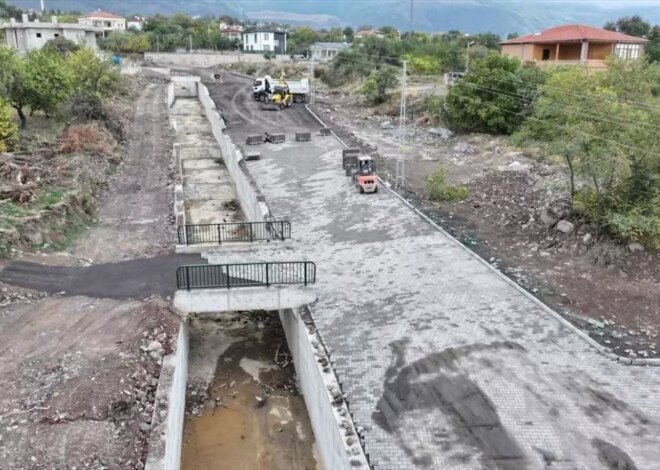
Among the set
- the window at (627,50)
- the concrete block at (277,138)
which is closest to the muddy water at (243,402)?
the concrete block at (277,138)

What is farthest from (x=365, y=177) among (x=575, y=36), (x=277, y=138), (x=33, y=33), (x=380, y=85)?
(x=33, y=33)

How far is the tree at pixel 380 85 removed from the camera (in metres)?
50.1

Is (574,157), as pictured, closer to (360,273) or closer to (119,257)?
(360,273)

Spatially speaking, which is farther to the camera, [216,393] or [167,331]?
[216,393]

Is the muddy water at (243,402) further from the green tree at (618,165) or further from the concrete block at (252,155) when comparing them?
the concrete block at (252,155)

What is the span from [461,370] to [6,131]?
941 inches

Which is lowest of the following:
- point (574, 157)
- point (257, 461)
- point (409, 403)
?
point (257, 461)

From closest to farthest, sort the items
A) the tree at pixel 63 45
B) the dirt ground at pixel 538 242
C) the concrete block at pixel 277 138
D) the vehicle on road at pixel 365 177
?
the dirt ground at pixel 538 242, the vehicle on road at pixel 365 177, the concrete block at pixel 277 138, the tree at pixel 63 45

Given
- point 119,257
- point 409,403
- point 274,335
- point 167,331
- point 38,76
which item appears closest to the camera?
point 409,403

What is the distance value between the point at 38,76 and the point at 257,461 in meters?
27.6

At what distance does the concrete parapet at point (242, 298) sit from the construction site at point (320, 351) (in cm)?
4

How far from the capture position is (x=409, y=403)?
36.8 feet

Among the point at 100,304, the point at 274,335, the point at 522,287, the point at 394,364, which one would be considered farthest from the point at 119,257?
the point at 522,287

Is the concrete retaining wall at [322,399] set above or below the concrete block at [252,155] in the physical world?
below
